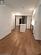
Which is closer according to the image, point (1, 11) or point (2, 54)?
point (2, 54)

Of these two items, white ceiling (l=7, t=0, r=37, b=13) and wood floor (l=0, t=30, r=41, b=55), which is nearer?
wood floor (l=0, t=30, r=41, b=55)

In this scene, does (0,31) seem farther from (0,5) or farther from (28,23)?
(28,23)

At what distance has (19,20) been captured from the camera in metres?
20.1

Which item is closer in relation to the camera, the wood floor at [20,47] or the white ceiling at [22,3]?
the wood floor at [20,47]

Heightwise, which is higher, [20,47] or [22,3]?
[22,3]

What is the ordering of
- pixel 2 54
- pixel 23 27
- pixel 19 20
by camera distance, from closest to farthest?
pixel 2 54
pixel 23 27
pixel 19 20

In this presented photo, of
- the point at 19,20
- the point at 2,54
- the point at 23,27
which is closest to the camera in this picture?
the point at 2,54

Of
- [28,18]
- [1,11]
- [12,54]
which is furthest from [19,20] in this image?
[12,54]

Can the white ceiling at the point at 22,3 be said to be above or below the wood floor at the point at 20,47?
above

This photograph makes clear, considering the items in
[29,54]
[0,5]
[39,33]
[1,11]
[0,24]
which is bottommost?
[29,54]

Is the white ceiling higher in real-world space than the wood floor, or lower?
higher

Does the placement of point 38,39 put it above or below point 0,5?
below

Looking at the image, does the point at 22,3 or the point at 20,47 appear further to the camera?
the point at 22,3

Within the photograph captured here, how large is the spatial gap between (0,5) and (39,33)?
10.0 ft
